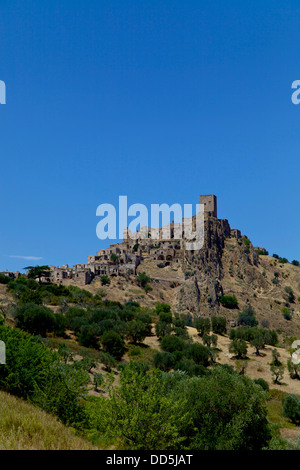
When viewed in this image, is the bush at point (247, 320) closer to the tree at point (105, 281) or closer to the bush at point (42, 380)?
the tree at point (105, 281)

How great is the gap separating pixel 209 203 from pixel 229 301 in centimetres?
3724

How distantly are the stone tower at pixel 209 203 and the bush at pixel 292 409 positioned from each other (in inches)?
3632

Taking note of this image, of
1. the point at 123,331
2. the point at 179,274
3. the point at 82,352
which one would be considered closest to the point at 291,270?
the point at 179,274

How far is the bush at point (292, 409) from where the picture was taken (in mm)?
35156

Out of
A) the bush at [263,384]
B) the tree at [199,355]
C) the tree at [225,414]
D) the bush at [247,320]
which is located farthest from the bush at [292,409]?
the bush at [247,320]

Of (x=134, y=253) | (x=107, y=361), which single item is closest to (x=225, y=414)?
(x=107, y=361)

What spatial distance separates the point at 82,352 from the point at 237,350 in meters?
22.8

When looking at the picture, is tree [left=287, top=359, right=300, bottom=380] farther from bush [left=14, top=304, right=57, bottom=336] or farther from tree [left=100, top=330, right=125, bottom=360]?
bush [left=14, top=304, right=57, bottom=336]

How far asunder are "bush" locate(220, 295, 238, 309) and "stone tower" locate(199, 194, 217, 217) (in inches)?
1273

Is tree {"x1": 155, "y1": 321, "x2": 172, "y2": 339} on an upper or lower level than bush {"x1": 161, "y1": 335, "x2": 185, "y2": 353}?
upper

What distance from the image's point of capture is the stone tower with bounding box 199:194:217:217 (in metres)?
126

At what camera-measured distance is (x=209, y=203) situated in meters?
127

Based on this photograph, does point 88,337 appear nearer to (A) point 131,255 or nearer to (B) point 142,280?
(B) point 142,280

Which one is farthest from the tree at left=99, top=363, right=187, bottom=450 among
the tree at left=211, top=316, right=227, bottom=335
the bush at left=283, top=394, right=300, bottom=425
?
the tree at left=211, top=316, right=227, bottom=335
